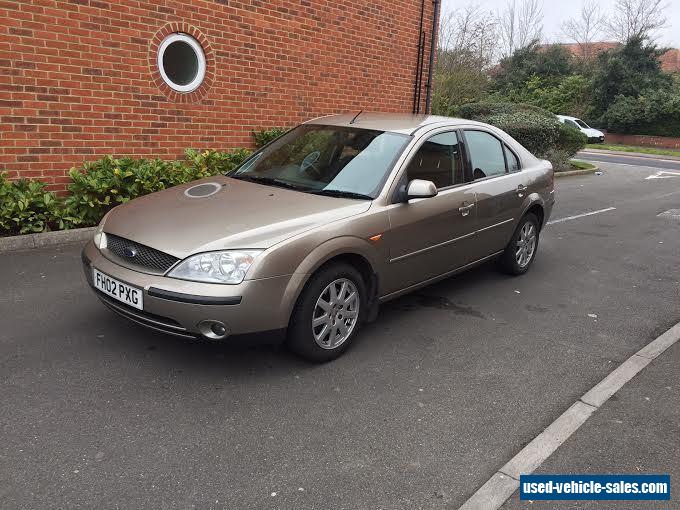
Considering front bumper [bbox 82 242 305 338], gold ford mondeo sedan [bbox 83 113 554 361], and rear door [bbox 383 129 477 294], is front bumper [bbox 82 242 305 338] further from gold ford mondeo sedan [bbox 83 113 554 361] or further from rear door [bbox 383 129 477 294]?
rear door [bbox 383 129 477 294]

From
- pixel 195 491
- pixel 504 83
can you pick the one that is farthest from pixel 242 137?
pixel 504 83

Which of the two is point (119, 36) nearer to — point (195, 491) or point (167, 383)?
point (167, 383)

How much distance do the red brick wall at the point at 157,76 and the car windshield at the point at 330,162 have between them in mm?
3144

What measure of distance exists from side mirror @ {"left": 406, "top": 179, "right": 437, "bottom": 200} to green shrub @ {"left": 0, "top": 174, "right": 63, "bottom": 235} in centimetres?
433

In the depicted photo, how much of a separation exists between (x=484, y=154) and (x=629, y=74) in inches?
1407

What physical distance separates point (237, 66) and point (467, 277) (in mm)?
4758

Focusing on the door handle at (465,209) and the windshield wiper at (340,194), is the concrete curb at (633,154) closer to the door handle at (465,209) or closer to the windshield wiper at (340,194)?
the door handle at (465,209)

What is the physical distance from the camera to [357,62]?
999 centimetres

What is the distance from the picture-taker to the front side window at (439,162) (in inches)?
173

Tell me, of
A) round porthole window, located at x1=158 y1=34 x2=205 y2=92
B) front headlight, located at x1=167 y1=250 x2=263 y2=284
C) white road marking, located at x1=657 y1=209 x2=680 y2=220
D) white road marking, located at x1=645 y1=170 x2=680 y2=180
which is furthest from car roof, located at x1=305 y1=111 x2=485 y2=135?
white road marking, located at x1=645 y1=170 x2=680 y2=180

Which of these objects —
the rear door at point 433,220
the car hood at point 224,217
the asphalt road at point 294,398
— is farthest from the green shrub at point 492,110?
the car hood at point 224,217

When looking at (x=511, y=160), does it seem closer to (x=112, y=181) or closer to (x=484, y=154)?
(x=484, y=154)

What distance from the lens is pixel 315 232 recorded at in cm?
354

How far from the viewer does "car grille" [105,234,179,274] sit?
11.0 ft
